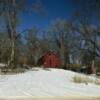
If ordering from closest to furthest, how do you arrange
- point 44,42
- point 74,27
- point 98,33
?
1. point 98,33
2. point 74,27
3. point 44,42

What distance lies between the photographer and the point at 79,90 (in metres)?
14.0

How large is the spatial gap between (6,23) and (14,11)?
7.64 feet

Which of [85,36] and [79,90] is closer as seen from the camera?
[79,90]

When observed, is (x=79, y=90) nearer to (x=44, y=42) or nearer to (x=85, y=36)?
(x=85, y=36)

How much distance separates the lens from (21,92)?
12.9 meters

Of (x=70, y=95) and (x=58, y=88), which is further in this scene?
(x=58, y=88)

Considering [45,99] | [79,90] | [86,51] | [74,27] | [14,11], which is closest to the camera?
[45,99]

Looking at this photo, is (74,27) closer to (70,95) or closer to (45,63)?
(45,63)

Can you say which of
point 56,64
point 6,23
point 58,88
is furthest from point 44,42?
point 58,88

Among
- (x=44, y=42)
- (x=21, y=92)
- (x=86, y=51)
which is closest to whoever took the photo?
(x=21, y=92)

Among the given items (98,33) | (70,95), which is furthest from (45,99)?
(98,33)

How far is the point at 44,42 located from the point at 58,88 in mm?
65929

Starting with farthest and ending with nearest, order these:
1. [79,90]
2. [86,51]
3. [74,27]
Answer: [86,51] → [74,27] → [79,90]

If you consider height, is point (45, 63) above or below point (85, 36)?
below
